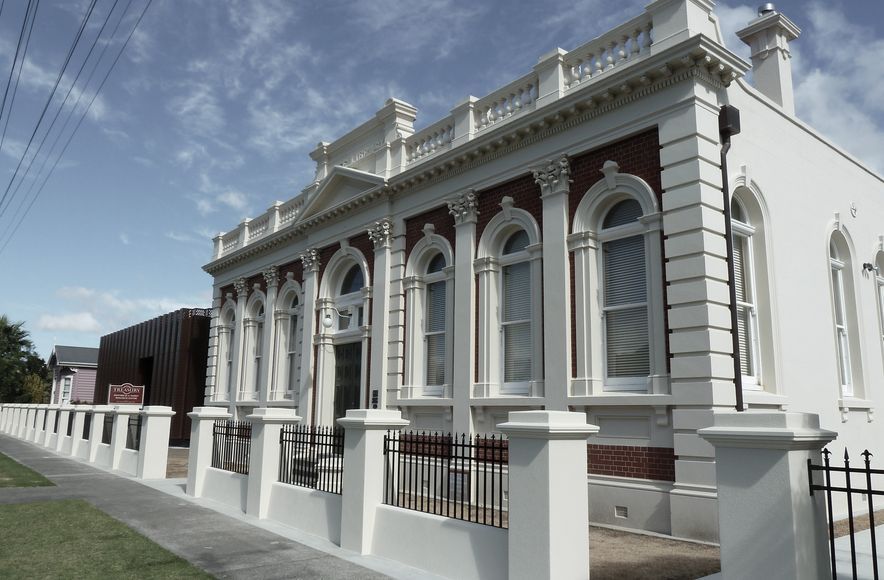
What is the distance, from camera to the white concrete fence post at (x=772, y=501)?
470 cm

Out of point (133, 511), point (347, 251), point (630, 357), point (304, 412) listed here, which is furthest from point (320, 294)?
point (630, 357)

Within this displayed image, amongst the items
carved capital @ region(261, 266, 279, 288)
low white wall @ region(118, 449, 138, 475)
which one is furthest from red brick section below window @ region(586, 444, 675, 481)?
carved capital @ region(261, 266, 279, 288)

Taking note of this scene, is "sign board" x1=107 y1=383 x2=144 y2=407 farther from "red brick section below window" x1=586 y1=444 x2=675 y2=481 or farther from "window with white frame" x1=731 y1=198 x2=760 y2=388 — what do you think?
"window with white frame" x1=731 y1=198 x2=760 y2=388

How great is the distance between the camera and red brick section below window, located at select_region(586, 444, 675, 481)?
10.3 metres

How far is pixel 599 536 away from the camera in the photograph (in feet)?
32.8

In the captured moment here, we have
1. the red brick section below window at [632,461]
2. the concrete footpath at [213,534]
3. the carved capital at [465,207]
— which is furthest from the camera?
the carved capital at [465,207]

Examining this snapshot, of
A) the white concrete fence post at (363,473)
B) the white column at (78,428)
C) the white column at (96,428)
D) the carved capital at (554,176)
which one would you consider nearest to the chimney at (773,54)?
the carved capital at (554,176)

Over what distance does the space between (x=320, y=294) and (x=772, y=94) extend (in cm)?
1242

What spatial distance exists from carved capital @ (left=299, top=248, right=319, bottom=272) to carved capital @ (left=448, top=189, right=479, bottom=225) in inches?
242

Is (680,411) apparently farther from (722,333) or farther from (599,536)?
(599,536)

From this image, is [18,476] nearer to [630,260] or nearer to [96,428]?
[96,428]

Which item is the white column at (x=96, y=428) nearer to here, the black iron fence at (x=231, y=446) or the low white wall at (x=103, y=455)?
the low white wall at (x=103, y=455)

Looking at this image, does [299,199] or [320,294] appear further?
[299,199]

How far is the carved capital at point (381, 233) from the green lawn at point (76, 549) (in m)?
8.62
